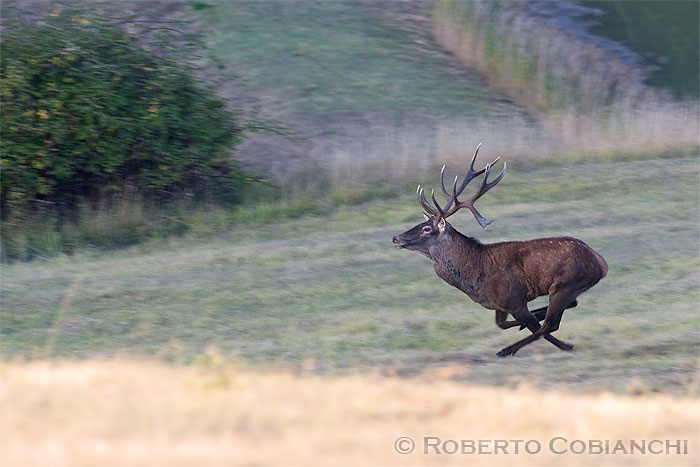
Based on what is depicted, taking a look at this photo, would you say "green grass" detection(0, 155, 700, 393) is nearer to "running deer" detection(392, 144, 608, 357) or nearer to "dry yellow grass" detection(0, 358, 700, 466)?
"running deer" detection(392, 144, 608, 357)

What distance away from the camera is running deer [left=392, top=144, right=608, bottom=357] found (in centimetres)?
1012

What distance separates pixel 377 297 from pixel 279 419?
7184 millimetres

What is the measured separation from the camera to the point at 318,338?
37.2 ft

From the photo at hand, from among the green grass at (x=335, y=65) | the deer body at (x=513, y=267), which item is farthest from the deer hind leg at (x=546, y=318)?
the green grass at (x=335, y=65)

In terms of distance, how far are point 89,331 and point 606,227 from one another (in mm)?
8433

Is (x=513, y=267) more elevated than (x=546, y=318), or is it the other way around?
(x=513, y=267)

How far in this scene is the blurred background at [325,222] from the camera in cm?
648

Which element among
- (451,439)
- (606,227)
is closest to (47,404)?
(451,439)

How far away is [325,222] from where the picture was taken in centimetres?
1711

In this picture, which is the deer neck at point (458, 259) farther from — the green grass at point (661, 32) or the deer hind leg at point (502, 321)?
the green grass at point (661, 32)

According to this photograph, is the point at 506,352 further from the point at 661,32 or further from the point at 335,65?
the point at 661,32

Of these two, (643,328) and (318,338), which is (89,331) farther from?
(643,328)

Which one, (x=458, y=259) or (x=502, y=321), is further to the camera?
(x=502, y=321)

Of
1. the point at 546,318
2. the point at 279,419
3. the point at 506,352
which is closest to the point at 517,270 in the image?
the point at 546,318
